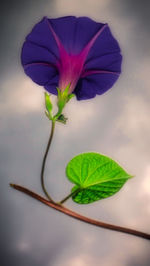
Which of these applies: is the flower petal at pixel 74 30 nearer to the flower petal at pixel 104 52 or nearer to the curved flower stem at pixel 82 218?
the flower petal at pixel 104 52

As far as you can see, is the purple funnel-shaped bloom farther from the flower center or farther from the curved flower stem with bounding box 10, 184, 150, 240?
the curved flower stem with bounding box 10, 184, 150, 240

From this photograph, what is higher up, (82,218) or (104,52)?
(104,52)

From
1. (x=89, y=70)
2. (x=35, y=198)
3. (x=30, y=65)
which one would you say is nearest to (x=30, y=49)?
(x=30, y=65)

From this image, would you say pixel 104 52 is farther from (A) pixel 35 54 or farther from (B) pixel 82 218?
(B) pixel 82 218

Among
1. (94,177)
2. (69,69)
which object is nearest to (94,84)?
(69,69)

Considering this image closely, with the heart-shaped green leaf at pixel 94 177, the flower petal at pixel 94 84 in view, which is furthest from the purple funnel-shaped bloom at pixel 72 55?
the heart-shaped green leaf at pixel 94 177

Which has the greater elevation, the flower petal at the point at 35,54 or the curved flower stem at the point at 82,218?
the flower petal at the point at 35,54

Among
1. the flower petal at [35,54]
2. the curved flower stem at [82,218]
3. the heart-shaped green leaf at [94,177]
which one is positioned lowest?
the curved flower stem at [82,218]
